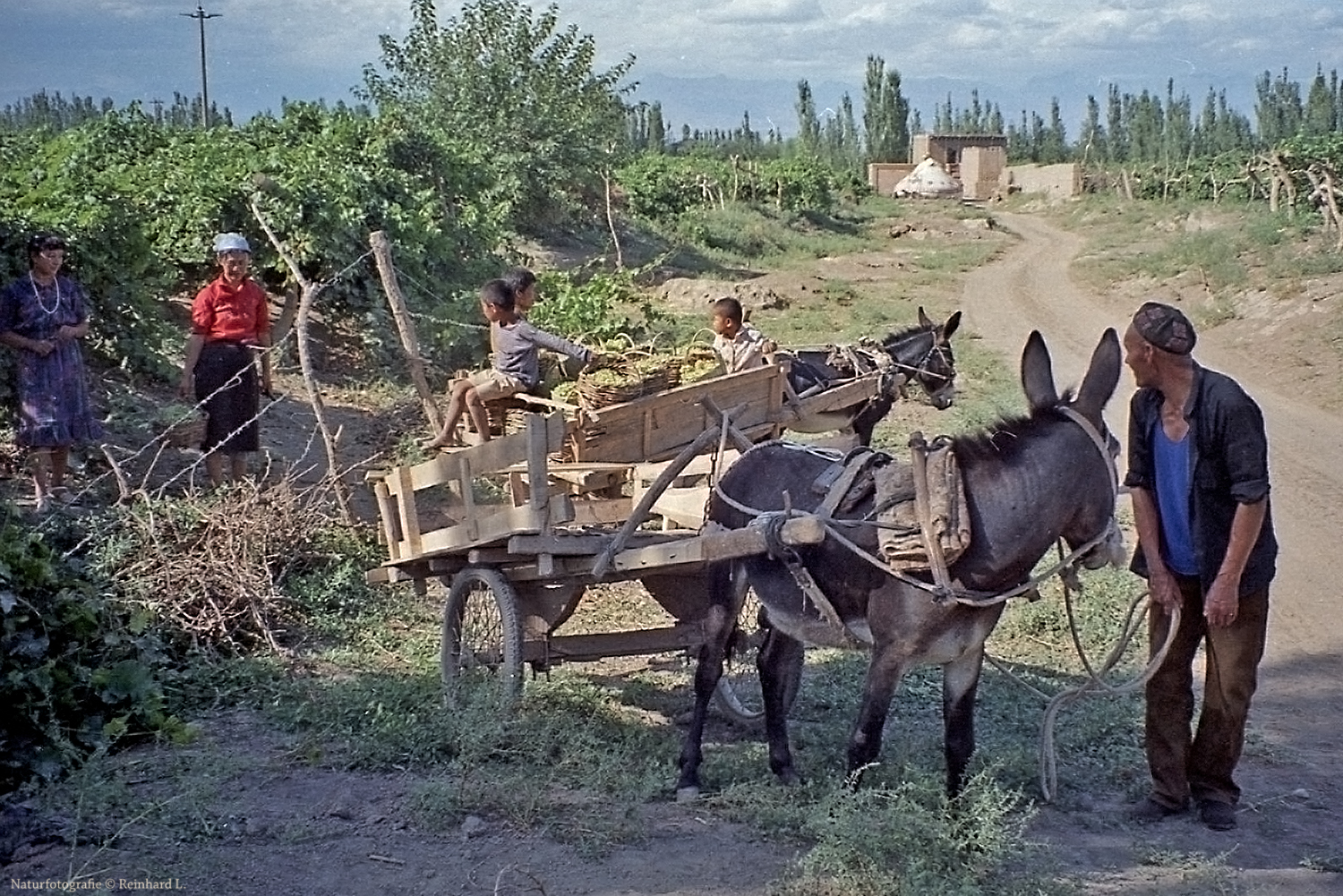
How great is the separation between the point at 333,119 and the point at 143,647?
1151cm

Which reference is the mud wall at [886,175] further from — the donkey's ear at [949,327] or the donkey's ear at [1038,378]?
the donkey's ear at [1038,378]

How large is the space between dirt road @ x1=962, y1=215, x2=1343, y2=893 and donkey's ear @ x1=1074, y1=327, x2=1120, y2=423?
1708 mm

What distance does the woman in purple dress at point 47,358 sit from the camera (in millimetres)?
8055

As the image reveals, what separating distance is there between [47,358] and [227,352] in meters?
1.07

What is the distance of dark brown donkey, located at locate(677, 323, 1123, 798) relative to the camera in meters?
4.55

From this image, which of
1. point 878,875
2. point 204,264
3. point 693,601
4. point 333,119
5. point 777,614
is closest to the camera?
point 878,875

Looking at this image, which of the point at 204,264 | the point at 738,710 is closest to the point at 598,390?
the point at 738,710

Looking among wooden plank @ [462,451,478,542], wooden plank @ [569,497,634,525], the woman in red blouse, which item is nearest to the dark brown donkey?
wooden plank @ [462,451,478,542]

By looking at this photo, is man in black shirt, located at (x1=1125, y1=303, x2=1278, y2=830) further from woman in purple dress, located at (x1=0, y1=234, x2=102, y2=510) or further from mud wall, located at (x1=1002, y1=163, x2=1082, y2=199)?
mud wall, located at (x1=1002, y1=163, x2=1082, y2=199)

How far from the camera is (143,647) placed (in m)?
6.48

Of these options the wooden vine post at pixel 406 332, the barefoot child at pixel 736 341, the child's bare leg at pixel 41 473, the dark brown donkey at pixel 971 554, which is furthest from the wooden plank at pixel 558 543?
the child's bare leg at pixel 41 473

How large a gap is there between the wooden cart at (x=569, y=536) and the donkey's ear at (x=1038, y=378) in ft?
3.27

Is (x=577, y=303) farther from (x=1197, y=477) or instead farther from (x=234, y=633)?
(x=1197, y=477)

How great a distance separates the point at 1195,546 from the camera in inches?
195
